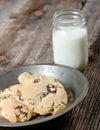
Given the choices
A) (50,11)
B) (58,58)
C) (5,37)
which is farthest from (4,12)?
(58,58)

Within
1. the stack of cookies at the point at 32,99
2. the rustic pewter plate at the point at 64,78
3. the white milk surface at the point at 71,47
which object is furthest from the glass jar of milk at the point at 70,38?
the stack of cookies at the point at 32,99

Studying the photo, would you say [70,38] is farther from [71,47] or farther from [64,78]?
[64,78]

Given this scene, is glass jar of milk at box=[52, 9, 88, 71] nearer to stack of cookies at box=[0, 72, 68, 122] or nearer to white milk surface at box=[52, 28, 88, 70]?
white milk surface at box=[52, 28, 88, 70]

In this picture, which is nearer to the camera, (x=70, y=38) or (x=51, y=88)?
(x=51, y=88)

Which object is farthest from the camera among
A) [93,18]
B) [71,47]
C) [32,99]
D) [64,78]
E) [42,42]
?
[93,18]

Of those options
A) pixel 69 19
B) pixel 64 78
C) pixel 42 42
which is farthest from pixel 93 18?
pixel 64 78

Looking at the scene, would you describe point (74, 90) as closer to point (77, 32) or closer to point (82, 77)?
point (82, 77)
